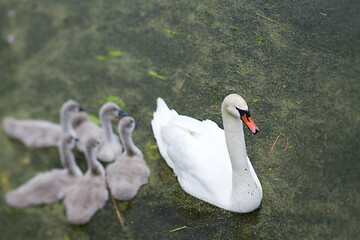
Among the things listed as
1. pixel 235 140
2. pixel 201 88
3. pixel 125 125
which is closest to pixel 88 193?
pixel 125 125

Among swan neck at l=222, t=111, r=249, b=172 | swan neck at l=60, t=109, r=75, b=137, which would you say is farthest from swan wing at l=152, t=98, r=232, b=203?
swan neck at l=60, t=109, r=75, b=137

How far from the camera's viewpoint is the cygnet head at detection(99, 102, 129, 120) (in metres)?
1.85

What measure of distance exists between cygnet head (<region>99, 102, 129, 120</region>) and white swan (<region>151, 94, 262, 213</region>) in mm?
214

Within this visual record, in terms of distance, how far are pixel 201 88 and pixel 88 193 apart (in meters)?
0.83

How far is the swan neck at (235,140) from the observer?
157 cm

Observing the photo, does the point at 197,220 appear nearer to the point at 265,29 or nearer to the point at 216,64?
the point at 216,64

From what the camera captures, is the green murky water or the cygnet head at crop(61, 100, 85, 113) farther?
the cygnet head at crop(61, 100, 85, 113)

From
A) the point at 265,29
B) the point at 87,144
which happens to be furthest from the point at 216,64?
the point at 87,144

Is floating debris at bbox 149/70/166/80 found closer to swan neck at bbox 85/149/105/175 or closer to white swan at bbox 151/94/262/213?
white swan at bbox 151/94/262/213

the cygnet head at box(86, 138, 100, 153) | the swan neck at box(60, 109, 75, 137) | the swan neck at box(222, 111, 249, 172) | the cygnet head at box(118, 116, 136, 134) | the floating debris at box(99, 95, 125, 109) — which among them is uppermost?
the swan neck at box(222, 111, 249, 172)

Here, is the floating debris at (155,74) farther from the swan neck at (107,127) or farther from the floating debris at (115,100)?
the swan neck at (107,127)

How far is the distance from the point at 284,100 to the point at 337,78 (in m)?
0.37

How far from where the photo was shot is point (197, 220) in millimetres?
1718

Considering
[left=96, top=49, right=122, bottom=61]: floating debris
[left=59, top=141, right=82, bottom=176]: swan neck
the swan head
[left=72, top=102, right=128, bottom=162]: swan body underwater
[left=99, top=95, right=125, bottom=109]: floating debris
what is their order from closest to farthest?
1. the swan head
2. [left=59, top=141, right=82, bottom=176]: swan neck
3. [left=72, top=102, right=128, bottom=162]: swan body underwater
4. [left=99, top=95, right=125, bottom=109]: floating debris
5. [left=96, top=49, right=122, bottom=61]: floating debris
